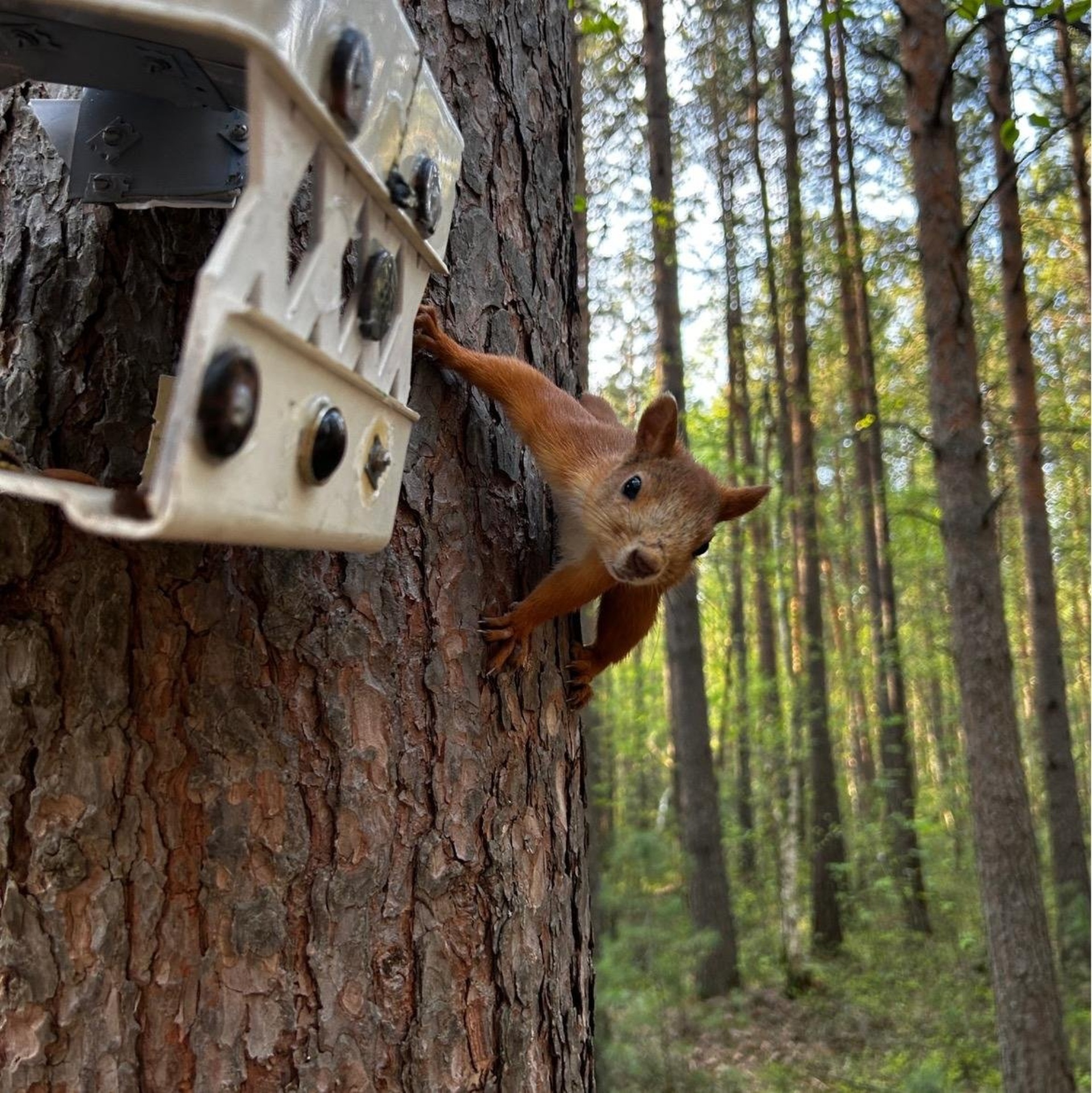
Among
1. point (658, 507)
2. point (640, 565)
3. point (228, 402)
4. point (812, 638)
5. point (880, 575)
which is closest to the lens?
point (228, 402)

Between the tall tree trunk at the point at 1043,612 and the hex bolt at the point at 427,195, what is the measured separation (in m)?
8.75

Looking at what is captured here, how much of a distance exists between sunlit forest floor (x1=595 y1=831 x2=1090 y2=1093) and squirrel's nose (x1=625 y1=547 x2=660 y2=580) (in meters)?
5.99

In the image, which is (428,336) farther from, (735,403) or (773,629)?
(773,629)

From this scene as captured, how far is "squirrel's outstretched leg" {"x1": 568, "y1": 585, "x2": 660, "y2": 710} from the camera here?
6.32 ft

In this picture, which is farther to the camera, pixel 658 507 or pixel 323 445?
pixel 658 507

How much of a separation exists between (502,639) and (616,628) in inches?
25.1

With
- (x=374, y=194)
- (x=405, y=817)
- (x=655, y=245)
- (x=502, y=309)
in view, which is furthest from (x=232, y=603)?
(x=655, y=245)

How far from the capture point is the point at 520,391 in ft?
5.53

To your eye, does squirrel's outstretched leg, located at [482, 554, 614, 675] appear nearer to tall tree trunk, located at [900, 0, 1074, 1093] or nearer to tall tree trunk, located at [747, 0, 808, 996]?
tall tree trunk, located at [900, 0, 1074, 1093]

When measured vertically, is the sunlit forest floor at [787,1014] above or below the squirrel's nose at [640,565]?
below

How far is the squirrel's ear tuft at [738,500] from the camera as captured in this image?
2430 millimetres

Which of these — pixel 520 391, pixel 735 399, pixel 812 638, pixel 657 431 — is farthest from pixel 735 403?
pixel 520 391

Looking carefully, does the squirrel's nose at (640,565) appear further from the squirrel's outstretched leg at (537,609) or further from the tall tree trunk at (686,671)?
the tall tree trunk at (686,671)

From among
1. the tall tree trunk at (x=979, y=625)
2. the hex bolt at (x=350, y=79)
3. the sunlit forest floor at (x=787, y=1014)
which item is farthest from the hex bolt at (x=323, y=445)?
the sunlit forest floor at (x=787, y=1014)
